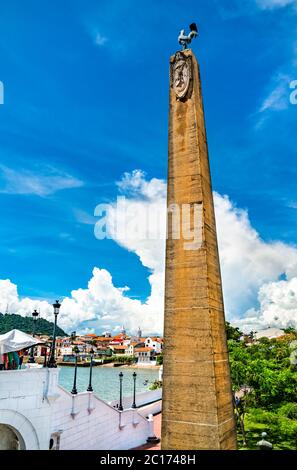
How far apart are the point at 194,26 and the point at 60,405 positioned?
14.1m

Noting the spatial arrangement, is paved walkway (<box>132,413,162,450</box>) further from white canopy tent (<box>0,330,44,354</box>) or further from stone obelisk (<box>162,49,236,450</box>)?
stone obelisk (<box>162,49,236,450</box>)

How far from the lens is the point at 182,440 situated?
7.32 metres

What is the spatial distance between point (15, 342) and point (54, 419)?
3.86m

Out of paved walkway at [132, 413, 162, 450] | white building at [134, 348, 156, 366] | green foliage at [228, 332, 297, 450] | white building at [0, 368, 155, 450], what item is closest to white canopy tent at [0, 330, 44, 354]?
white building at [0, 368, 155, 450]

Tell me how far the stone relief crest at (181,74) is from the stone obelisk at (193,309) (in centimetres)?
3

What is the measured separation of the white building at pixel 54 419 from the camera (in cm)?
1105

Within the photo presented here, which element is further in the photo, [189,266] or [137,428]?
[137,428]

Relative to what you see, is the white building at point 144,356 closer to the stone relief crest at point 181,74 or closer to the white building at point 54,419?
the white building at point 54,419

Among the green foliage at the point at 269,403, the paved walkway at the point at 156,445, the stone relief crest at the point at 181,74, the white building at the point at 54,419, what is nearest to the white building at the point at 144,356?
the paved walkway at the point at 156,445

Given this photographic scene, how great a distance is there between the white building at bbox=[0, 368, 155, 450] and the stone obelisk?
18.5 ft

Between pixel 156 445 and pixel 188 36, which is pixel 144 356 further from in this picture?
pixel 188 36

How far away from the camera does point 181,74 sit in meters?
9.40
